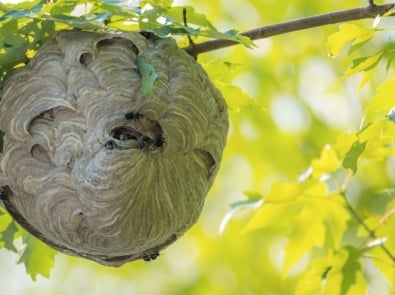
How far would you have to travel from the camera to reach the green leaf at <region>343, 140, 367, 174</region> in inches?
114

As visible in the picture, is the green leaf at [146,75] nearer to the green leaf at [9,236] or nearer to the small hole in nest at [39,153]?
the small hole in nest at [39,153]

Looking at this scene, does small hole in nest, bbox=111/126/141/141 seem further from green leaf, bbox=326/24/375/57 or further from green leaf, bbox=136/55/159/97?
green leaf, bbox=326/24/375/57

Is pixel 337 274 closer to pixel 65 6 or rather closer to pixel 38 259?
pixel 38 259

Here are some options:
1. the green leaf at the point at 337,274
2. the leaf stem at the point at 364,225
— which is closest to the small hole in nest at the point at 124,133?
the green leaf at the point at 337,274

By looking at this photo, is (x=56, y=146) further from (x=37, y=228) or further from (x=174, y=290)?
(x=174, y=290)

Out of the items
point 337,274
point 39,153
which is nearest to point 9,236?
point 39,153

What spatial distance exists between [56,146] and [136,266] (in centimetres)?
420

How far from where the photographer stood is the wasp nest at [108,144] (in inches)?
109

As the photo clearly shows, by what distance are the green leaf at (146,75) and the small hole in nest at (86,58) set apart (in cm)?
12

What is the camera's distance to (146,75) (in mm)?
2867

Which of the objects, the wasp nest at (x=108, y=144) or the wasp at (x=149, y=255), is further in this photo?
the wasp at (x=149, y=255)

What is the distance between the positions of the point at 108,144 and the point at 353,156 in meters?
0.62

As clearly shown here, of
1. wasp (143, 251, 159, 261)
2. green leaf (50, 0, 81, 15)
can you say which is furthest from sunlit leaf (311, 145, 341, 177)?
green leaf (50, 0, 81, 15)

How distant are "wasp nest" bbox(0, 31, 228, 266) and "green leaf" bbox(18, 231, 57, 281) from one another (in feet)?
1.00
